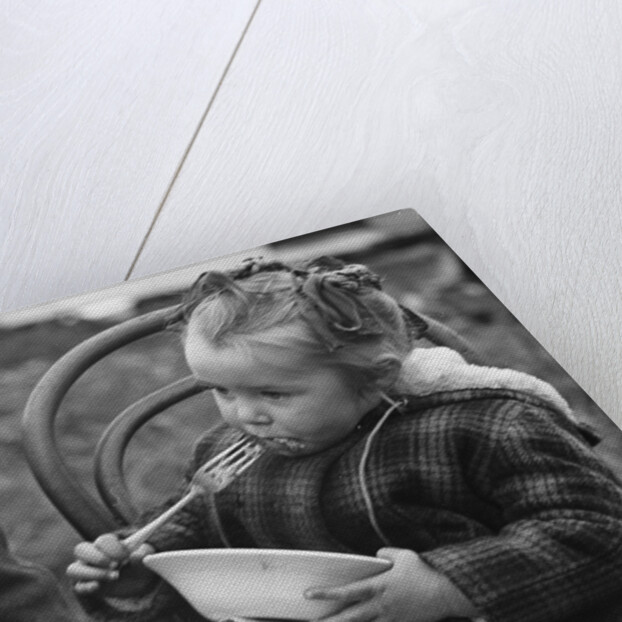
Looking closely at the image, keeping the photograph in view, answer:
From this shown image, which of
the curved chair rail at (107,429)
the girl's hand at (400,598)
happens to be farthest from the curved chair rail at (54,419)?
the girl's hand at (400,598)

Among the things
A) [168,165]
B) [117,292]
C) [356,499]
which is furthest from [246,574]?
[168,165]

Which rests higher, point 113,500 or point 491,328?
point 491,328

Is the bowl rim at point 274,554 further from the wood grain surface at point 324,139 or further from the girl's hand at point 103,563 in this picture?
the wood grain surface at point 324,139

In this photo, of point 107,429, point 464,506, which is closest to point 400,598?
point 464,506

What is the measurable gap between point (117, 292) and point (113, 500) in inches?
5.1

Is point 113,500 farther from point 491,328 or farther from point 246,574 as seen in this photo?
point 491,328

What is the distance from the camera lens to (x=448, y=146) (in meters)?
0.65

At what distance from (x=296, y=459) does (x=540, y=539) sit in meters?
0.12

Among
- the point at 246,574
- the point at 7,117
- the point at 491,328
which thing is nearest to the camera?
the point at 246,574

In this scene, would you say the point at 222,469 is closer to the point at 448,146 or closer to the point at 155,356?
the point at 155,356

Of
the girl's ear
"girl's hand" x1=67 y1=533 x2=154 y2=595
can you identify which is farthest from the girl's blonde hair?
"girl's hand" x1=67 y1=533 x2=154 y2=595

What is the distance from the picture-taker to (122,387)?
0.49 metres

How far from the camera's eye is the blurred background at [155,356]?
45 centimetres

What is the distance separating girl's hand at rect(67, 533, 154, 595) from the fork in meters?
0.02
